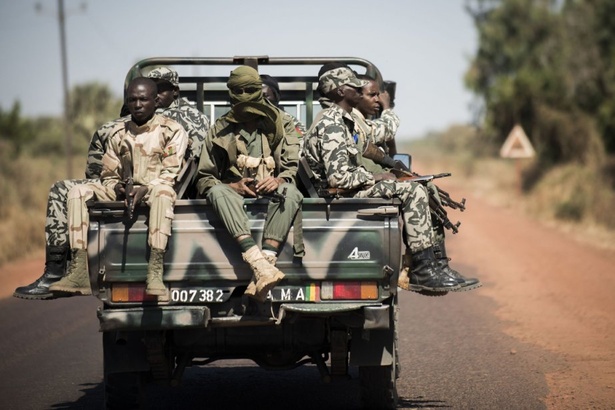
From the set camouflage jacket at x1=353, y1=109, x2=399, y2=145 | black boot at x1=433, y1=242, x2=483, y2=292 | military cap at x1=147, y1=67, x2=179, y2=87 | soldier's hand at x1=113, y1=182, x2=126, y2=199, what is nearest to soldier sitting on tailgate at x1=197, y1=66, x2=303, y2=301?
soldier's hand at x1=113, y1=182, x2=126, y2=199

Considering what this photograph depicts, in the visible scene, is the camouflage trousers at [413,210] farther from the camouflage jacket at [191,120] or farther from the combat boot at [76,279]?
the combat boot at [76,279]

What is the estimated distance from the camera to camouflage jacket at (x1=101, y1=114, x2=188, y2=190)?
6852mm

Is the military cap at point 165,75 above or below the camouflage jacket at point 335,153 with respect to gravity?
above

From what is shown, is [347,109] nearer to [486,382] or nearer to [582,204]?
[486,382]

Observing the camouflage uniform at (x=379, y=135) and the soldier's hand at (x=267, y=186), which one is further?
the camouflage uniform at (x=379, y=135)

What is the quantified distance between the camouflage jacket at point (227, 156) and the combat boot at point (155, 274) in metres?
0.77

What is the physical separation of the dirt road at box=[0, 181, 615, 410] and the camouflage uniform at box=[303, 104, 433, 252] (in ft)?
5.43

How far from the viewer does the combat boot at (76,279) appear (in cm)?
637

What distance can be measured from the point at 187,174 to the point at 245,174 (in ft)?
1.45

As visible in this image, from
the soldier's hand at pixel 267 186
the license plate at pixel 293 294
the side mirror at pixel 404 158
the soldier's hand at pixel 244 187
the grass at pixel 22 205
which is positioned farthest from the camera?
the grass at pixel 22 205

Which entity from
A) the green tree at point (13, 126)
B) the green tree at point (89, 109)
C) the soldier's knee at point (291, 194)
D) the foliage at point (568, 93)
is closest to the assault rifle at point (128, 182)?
the soldier's knee at point (291, 194)

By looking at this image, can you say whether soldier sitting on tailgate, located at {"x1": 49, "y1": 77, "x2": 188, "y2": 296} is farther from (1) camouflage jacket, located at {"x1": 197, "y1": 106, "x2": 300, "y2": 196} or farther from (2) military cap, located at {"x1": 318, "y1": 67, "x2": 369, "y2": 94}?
(2) military cap, located at {"x1": 318, "y1": 67, "x2": 369, "y2": 94}

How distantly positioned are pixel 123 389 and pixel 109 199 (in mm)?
1188

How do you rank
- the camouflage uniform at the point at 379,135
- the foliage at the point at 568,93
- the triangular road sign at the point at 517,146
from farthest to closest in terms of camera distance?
1. the triangular road sign at the point at 517,146
2. the foliage at the point at 568,93
3. the camouflage uniform at the point at 379,135
